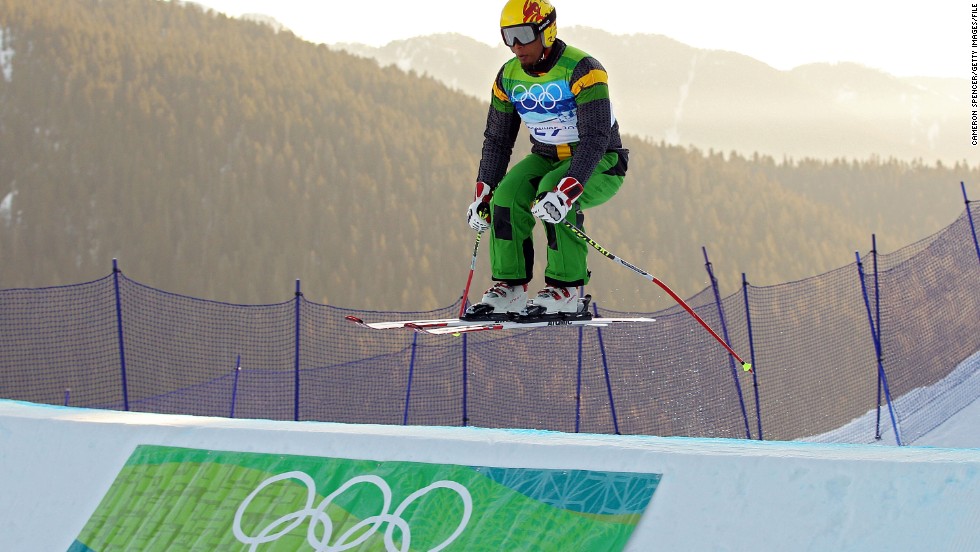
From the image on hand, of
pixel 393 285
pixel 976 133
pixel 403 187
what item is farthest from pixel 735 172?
pixel 976 133

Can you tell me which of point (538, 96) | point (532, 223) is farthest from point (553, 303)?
point (538, 96)

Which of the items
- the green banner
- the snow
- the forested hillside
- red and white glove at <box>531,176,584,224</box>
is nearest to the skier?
red and white glove at <box>531,176,584,224</box>

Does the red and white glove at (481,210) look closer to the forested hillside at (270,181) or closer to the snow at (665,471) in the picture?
the snow at (665,471)

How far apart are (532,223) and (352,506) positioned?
2.31 m

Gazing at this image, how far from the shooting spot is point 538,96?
17.9ft

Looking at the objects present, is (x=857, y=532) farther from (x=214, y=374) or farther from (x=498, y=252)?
(x=214, y=374)

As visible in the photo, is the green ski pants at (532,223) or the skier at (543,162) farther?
the green ski pants at (532,223)

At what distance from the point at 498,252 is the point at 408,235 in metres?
56.5

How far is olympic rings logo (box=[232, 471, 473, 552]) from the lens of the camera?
135 inches

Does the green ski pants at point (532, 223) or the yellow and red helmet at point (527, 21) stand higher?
the yellow and red helmet at point (527, 21)

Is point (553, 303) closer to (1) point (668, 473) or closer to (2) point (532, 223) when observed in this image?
(2) point (532, 223)

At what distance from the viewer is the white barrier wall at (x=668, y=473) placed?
3012 millimetres

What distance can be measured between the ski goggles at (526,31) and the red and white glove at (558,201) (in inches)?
25.6

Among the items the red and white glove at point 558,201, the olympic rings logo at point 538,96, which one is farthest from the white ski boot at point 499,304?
the olympic rings logo at point 538,96
